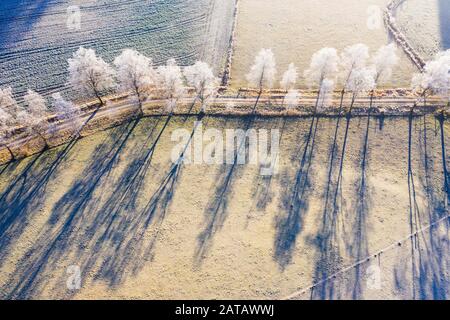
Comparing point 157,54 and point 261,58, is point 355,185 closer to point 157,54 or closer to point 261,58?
point 261,58

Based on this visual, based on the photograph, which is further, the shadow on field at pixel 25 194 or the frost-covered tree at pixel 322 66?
the frost-covered tree at pixel 322 66

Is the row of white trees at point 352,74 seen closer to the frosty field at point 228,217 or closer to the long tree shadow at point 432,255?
the frosty field at point 228,217

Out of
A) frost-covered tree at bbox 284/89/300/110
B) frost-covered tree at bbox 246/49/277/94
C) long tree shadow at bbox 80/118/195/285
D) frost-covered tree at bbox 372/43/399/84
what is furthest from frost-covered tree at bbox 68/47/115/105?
frost-covered tree at bbox 372/43/399/84

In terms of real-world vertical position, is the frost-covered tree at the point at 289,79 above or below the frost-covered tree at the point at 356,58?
below

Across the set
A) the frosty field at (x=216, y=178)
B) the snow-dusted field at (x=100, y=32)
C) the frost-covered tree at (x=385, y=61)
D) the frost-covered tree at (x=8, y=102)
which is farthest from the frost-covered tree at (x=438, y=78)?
the frost-covered tree at (x=8, y=102)

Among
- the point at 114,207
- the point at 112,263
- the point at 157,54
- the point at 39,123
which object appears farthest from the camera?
the point at 157,54

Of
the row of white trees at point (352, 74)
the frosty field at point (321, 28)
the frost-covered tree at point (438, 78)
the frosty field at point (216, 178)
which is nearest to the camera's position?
the frosty field at point (216, 178)

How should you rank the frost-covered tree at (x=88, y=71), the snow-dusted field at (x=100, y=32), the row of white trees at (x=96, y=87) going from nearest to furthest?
the row of white trees at (x=96, y=87)
the frost-covered tree at (x=88, y=71)
the snow-dusted field at (x=100, y=32)
